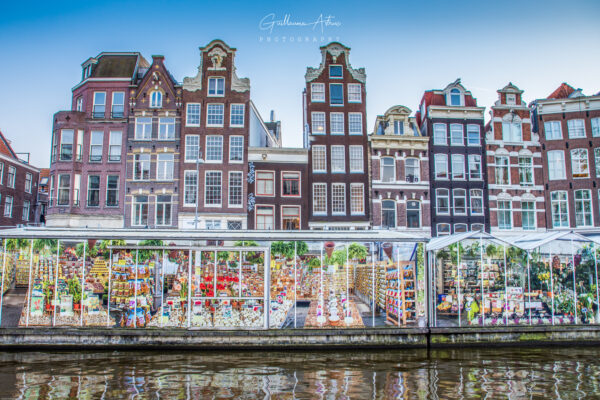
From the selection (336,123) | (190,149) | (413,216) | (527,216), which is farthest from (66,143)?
(527,216)

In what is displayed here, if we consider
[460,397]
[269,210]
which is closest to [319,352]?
[460,397]

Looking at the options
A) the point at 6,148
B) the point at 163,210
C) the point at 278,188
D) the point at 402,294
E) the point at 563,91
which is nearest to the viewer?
the point at 402,294

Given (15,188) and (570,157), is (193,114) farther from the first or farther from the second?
(570,157)

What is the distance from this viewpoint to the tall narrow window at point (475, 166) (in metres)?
34.2

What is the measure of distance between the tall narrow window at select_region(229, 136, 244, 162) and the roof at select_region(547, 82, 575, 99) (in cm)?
2488

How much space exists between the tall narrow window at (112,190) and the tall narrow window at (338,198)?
15.3m

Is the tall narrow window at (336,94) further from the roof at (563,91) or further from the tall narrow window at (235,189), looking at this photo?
the roof at (563,91)

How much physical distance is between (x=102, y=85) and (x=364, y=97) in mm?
19353

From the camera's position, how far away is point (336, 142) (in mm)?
33625

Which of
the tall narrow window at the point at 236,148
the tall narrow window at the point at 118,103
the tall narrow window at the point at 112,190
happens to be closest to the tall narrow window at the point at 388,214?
the tall narrow window at the point at 236,148

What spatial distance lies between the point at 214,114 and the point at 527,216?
80.0ft

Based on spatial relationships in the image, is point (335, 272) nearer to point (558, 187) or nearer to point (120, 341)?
point (120, 341)

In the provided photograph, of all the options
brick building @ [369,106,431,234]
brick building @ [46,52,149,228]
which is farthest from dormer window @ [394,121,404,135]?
brick building @ [46,52,149,228]

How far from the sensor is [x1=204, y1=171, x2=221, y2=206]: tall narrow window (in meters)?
32.0
